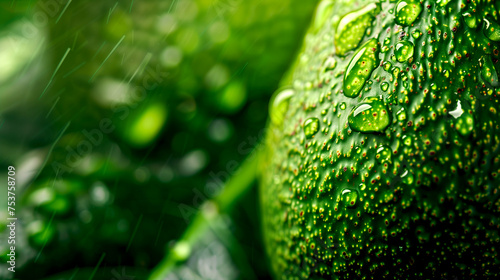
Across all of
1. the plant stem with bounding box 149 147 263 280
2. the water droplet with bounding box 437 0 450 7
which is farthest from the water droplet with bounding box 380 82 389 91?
the plant stem with bounding box 149 147 263 280

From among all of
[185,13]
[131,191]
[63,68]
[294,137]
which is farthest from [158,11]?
[294,137]

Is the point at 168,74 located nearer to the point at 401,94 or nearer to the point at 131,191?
the point at 131,191

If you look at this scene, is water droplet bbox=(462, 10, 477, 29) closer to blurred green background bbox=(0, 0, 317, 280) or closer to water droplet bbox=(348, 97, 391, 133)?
water droplet bbox=(348, 97, 391, 133)

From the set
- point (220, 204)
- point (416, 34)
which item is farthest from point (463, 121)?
point (220, 204)

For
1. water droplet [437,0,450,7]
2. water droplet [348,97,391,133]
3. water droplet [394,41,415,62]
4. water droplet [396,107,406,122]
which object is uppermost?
water droplet [437,0,450,7]

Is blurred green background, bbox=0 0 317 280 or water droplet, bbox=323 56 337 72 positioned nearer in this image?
water droplet, bbox=323 56 337 72

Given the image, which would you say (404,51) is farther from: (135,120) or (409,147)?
(135,120)
